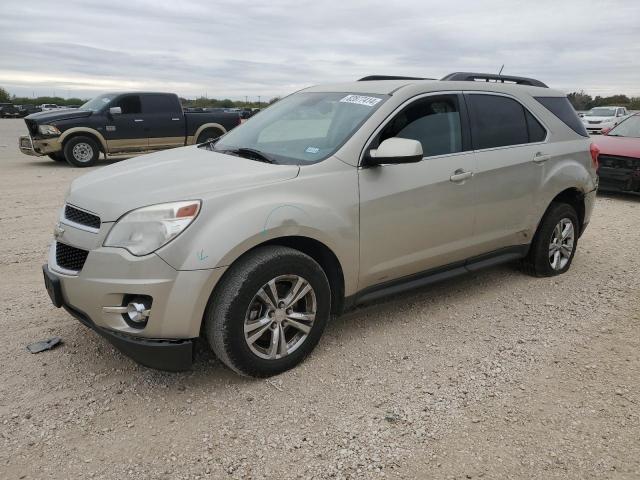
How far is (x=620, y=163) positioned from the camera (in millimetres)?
9148

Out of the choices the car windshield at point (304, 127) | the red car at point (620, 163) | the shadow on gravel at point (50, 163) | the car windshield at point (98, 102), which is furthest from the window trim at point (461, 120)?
the shadow on gravel at point (50, 163)

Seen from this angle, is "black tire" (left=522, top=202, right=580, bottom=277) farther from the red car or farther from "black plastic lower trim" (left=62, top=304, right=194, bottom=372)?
the red car

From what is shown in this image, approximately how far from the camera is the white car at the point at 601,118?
2550 centimetres

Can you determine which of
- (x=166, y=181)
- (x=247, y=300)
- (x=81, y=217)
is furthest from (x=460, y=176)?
(x=81, y=217)

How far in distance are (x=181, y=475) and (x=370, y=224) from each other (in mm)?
1838

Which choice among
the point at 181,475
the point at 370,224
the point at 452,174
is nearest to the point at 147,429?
the point at 181,475

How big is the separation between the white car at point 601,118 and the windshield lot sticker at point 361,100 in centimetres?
2453

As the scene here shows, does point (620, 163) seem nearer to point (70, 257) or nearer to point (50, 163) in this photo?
point (70, 257)

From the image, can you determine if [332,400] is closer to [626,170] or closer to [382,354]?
[382,354]

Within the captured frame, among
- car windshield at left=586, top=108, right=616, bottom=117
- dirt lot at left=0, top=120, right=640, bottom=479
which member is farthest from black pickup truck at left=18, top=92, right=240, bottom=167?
car windshield at left=586, top=108, right=616, bottom=117

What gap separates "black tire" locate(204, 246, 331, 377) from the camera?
2906 mm

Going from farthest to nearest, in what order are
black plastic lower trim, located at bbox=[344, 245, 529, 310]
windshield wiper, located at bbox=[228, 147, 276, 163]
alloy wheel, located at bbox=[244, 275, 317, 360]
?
black plastic lower trim, located at bbox=[344, 245, 529, 310] → windshield wiper, located at bbox=[228, 147, 276, 163] → alloy wheel, located at bbox=[244, 275, 317, 360]

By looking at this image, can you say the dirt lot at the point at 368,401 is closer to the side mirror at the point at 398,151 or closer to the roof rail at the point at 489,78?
the side mirror at the point at 398,151

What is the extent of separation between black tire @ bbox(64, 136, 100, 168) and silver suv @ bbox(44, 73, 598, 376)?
30.9 feet
